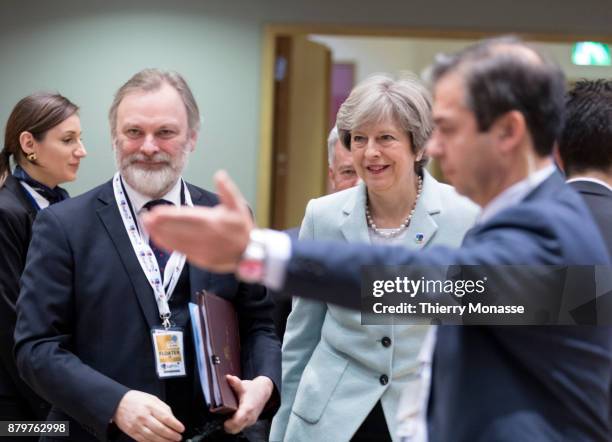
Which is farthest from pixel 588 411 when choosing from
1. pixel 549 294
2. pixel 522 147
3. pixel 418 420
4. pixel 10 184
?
pixel 10 184

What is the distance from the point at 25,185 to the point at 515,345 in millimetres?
2693

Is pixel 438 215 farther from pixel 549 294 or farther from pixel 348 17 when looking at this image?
pixel 348 17

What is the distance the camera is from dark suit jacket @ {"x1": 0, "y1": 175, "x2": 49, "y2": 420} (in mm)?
3322

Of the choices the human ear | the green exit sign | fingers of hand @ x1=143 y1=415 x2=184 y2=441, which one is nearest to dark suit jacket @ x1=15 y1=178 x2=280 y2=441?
fingers of hand @ x1=143 y1=415 x2=184 y2=441

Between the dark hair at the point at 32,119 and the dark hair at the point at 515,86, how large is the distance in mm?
2741

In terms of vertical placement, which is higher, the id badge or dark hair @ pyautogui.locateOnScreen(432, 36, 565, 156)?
dark hair @ pyautogui.locateOnScreen(432, 36, 565, 156)

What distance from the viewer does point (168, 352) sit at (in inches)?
95.7

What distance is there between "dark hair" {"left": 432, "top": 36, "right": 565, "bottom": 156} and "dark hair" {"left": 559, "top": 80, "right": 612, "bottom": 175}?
3.80 ft

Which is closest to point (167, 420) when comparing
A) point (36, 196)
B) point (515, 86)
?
point (515, 86)

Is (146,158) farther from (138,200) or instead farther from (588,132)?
(588,132)

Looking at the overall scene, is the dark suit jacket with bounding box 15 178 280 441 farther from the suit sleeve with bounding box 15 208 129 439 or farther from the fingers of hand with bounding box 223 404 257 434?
the fingers of hand with bounding box 223 404 257 434

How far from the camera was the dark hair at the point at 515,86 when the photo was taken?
1.55 meters

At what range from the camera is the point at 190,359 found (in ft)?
8.18

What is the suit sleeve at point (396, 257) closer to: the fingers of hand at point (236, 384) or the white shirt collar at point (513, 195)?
the white shirt collar at point (513, 195)
